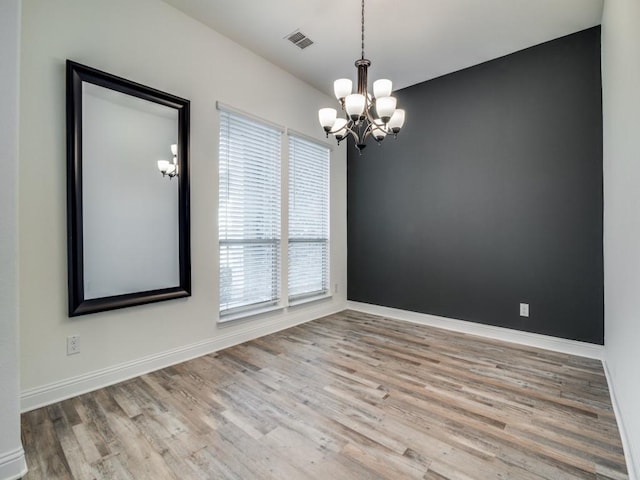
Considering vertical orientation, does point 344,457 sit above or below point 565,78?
below

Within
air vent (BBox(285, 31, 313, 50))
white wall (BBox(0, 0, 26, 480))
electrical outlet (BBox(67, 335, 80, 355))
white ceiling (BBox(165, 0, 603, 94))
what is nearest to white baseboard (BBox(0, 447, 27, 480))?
white wall (BBox(0, 0, 26, 480))

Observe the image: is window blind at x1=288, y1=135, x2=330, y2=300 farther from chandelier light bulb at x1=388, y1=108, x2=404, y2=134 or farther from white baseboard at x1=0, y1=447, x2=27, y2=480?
white baseboard at x1=0, y1=447, x2=27, y2=480

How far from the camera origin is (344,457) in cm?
156

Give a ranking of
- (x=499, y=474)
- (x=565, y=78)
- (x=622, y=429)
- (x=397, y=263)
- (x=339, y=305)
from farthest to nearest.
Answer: (x=339, y=305), (x=397, y=263), (x=565, y=78), (x=622, y=429), (x=499, y=474)

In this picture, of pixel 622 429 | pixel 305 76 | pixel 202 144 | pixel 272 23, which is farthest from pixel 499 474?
pixel 305 76

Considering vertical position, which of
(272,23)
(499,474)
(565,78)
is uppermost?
(272,23)

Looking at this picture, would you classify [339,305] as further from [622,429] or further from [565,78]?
[565,78]

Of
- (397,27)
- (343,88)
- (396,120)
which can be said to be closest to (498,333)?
(396,120)

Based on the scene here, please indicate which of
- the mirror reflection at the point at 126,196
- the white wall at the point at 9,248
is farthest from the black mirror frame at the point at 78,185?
the white wall at the point at 9,248

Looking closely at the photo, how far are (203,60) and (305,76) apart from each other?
133cm

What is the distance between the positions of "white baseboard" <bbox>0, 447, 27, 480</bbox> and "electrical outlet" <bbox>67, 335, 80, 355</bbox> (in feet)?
2.59

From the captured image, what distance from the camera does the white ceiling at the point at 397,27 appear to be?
103 inches

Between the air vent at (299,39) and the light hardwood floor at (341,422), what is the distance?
3070 mm

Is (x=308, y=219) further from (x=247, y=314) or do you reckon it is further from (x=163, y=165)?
(x=163, y=165)
